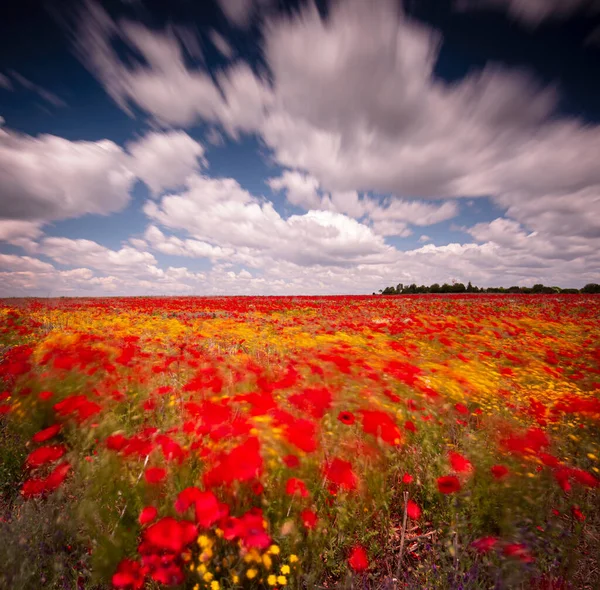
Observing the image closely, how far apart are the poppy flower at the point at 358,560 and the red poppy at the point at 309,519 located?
0.40 metres

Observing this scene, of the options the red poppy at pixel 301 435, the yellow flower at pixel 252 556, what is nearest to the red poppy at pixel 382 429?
the red poppy at pixel 301 435

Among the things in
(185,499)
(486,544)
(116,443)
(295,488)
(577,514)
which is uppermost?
(116,443)

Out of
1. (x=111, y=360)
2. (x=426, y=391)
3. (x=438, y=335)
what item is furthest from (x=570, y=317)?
(x=111, y=360)

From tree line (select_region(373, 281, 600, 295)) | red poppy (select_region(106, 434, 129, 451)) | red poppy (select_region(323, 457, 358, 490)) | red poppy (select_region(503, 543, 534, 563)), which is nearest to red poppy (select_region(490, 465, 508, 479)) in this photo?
red poppy (select_region(503, 543, 534, 563))

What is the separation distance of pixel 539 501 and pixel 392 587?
6.13 feet

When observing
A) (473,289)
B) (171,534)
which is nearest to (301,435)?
(171,534)

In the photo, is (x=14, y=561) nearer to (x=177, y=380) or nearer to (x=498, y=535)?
(x=177, y=380)

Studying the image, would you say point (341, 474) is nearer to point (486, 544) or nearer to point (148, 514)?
point (486, 544)

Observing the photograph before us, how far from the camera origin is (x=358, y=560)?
7.69ft

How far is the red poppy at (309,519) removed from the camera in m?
2.46

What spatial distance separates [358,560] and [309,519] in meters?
0.52

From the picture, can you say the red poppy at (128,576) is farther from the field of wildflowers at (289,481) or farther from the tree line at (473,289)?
the tree line at (473,289)

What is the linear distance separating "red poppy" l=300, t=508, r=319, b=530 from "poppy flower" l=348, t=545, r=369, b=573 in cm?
40

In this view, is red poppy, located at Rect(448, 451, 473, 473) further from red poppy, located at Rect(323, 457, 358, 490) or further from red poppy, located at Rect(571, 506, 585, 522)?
red poppy, located at Rect(323, 457, 358, 490)
